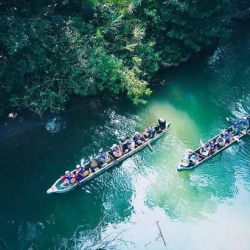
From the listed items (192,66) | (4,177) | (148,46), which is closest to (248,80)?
(192,66)

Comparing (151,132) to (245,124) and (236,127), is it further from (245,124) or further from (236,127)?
(245,124)

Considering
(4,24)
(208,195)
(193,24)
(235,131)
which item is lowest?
(208,195)

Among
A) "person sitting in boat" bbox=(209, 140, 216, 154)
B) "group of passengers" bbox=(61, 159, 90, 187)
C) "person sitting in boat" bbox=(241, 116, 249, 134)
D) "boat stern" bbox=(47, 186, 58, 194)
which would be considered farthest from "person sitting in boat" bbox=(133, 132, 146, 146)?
"person sitting in boat" bbox=(241, 116, 249, 134)

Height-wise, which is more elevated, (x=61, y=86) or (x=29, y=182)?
Result: (x=61, y=86)

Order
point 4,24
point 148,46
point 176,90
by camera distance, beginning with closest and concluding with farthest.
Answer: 1. point 4,24
2. point 148,46
3. point 176,90

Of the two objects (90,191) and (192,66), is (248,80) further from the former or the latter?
(90,191)

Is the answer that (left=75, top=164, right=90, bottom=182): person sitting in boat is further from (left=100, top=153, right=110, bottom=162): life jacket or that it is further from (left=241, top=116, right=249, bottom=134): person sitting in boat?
(left=241, top=116, right=249, bottom=134): person sitting in boat

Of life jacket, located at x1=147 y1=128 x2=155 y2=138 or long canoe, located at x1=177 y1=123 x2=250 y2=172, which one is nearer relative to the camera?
long canoe, located at x1=177 y1=123 x2=250 y2=172
